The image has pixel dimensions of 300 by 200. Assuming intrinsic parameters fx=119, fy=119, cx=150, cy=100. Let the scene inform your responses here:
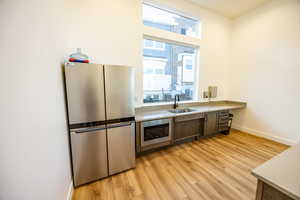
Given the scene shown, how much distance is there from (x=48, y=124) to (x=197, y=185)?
2.00 metres

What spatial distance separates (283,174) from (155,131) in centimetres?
180

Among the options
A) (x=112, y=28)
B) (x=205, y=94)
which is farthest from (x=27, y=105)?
(x=205, y=94)

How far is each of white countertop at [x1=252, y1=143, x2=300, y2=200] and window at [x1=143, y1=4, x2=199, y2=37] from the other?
297 centimetres

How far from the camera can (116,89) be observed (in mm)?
1790

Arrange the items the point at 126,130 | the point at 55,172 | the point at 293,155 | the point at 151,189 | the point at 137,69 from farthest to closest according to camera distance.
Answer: the point at 137,69, the point at 126,130, the point at 151,189, the point at 55,172, the point at 293,155

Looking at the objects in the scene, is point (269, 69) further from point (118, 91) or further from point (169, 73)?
point (118, 91)

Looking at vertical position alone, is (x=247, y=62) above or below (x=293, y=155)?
above

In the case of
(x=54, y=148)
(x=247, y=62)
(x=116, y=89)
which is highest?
(x=247, y=62)

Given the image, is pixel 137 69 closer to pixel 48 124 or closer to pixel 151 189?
pixel 48 124

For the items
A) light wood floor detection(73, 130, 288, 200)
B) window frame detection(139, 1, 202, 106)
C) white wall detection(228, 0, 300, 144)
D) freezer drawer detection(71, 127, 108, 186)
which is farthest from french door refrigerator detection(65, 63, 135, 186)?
white wall detection(228, 0, 300, 144)

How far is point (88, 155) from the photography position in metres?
1.69

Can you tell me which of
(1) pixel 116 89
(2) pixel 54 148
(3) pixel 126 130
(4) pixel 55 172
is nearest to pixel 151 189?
(3) pixel 126 130

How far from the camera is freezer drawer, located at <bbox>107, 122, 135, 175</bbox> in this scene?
5.98 ft

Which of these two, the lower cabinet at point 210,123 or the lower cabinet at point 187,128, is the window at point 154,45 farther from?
the lower cabinet at point 210,123
